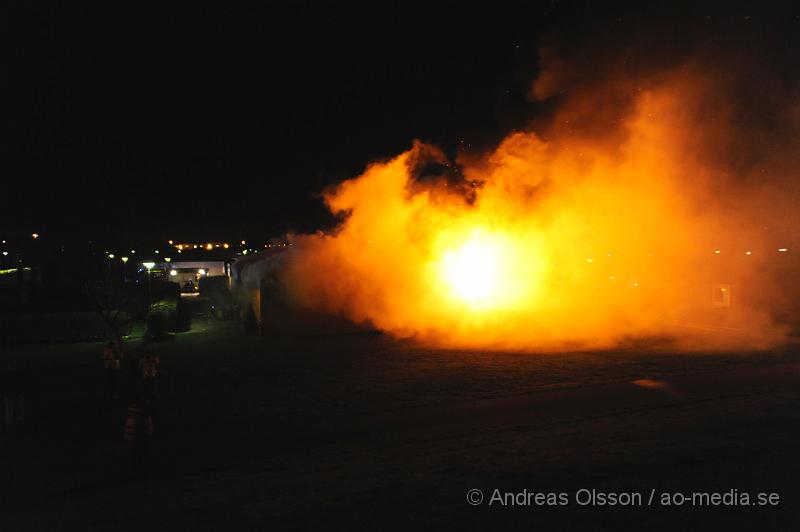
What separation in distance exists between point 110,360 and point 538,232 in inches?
632

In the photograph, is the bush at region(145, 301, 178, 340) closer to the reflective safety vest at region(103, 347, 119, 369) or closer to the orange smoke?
the orange smoke

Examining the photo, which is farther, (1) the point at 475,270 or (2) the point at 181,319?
(2) the point at 181,319

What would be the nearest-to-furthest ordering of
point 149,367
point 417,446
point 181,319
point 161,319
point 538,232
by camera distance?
1. point 417,446
2. point 149,367
3. point 161,319
4. point 538,232
5. point 181,319

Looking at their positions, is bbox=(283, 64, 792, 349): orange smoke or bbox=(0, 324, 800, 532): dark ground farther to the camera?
bbox=(283, 64, 792, 349): orange smoke

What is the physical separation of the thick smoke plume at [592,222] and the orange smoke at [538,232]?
0.16 feet

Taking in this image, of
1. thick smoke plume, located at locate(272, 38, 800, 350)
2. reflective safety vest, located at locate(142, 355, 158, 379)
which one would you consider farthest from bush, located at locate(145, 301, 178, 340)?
reflective safety vest, located at locate(142, 355, 158, 379)

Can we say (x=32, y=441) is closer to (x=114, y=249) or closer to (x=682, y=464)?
(x=682, y=464)

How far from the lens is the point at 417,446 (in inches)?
327

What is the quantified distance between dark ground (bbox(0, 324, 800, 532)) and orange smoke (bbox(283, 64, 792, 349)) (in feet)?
24.0

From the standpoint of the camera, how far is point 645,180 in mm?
22531

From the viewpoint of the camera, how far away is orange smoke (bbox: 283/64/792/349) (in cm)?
2130

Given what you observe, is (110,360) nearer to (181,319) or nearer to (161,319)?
(161,319)

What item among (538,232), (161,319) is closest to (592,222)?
(538,232)

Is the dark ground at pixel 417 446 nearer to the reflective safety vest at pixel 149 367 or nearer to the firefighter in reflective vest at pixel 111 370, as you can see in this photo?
the firefighter in reflective vest at pixel 111 370
